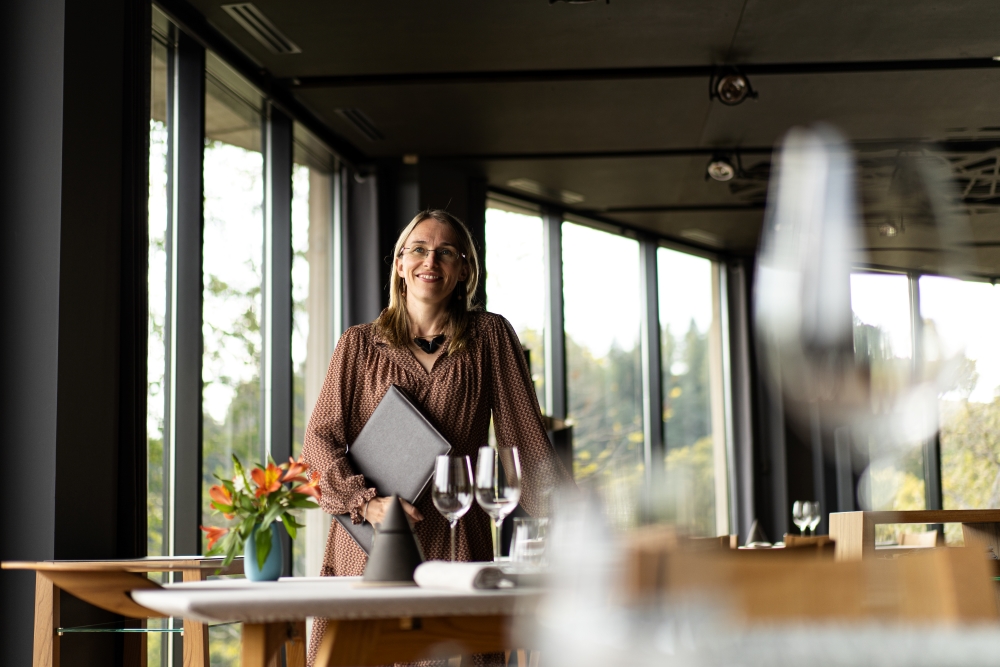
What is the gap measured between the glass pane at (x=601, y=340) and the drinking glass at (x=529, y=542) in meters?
5.91

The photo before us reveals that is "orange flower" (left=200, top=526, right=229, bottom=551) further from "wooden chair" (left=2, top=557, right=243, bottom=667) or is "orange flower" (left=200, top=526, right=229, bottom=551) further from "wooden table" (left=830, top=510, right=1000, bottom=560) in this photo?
"wooden table" (left=830, top=510, right=1000, bottom=560)

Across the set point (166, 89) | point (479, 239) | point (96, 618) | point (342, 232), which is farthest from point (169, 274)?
point (479, 239)

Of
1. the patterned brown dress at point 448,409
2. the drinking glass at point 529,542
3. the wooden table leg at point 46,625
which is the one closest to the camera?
the drinking glass at point 529,542

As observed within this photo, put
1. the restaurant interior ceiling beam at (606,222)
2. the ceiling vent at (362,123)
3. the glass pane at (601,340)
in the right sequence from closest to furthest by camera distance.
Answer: the ceiling vent at (362,123) < the restaurant interior ceiling beam at (606,222) < the glass pane at (601,340)

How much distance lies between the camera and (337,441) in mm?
1988

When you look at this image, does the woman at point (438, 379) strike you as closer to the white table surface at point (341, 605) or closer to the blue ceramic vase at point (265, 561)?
the blue ceramic vase at point (265, 561)

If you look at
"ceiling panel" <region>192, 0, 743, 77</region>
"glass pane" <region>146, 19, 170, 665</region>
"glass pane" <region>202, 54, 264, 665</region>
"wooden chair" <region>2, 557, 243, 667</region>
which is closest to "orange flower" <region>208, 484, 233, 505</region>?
"wooden chair" <region>2, 557, 243, 667</region>

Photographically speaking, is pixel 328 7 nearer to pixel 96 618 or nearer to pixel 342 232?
pixel 342 232

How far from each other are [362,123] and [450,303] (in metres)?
3.82

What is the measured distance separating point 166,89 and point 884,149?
3734 millimetres

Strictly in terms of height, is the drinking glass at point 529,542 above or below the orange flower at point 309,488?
below

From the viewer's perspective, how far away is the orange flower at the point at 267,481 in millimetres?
1640

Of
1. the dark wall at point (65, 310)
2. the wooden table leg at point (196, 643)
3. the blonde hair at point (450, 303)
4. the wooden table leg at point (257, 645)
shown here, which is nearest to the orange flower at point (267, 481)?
the wooden table leg at point (257, 645)

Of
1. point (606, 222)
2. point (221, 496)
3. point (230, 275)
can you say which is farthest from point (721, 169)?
point (221, 496)
